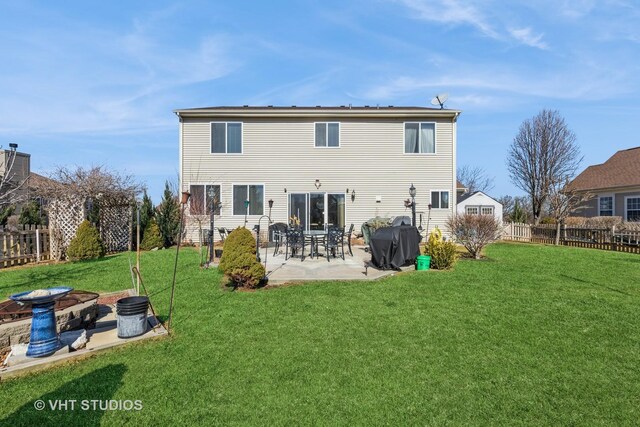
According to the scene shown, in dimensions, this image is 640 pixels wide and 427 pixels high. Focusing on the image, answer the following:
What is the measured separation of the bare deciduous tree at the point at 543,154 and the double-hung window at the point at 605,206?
290cm

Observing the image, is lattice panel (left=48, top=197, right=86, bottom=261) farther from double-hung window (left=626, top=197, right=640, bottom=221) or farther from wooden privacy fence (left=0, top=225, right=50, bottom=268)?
double-hung window (left=626, top=197, right=640, bottom=221)

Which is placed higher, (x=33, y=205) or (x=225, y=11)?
(x=225, y=11)

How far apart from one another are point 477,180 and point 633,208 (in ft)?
76.3

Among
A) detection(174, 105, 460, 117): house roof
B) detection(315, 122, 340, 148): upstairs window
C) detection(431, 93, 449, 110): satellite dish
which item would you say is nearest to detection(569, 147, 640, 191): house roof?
detection(431, 93, 449, 110): satellite dish

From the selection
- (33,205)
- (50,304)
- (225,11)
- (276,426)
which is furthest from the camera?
(33,205)

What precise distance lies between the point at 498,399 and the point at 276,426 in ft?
5.87

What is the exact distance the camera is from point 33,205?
1398 cm

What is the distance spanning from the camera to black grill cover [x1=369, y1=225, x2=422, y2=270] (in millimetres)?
8336

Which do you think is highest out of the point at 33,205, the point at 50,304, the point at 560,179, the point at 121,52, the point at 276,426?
the point at 121,52

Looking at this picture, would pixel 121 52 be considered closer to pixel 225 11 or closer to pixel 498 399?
pixel 225 11

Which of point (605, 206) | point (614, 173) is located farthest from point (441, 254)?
point (614, 173)

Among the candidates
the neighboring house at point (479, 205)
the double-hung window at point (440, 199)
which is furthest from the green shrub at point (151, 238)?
the neighboring house at point (479, 205)

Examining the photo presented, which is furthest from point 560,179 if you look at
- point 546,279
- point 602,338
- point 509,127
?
point 602,338

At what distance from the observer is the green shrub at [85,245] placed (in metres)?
9.94
